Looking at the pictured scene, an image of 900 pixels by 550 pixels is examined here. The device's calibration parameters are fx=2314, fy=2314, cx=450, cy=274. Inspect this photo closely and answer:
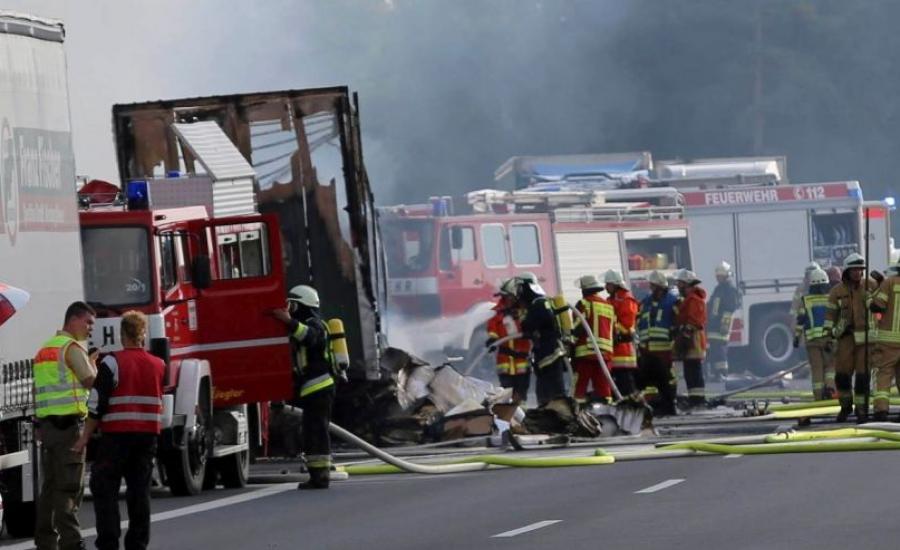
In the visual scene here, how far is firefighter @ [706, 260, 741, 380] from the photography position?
33.4 meters

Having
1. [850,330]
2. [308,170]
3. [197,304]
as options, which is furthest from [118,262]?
[850,330]

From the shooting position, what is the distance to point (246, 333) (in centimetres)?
1697

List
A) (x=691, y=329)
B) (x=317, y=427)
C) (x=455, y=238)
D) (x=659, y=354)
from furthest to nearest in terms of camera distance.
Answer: (x=455, y=238)
(x=691, y=329)
(x=659, y=354)
(x=317, y=427)

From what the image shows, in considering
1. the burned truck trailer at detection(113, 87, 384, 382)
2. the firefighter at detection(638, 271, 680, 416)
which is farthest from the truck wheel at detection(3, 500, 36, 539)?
the firefighter at detection(638, 271, 680, 416)

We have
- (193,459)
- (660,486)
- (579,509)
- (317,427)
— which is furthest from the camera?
(193,459)

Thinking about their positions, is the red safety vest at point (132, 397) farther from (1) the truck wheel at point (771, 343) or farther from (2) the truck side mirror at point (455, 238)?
(1) the truck wheel at point (771, 343)

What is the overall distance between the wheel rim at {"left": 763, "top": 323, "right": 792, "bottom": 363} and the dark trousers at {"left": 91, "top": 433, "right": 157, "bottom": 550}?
80.9ft

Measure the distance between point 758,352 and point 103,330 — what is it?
21.5 metres

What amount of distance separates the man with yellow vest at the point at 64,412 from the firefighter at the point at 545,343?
10.8 m

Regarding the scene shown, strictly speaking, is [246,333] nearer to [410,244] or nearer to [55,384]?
[55,384]

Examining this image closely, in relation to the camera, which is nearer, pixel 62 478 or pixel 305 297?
pixel 62 478

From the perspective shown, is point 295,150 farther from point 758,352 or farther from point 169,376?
point 758,352

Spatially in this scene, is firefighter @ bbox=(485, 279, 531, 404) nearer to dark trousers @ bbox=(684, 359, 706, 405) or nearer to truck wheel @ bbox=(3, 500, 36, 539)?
dark trousers @ bbox=(684, 359, 706, 405)

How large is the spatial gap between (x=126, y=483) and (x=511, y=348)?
11.9m
